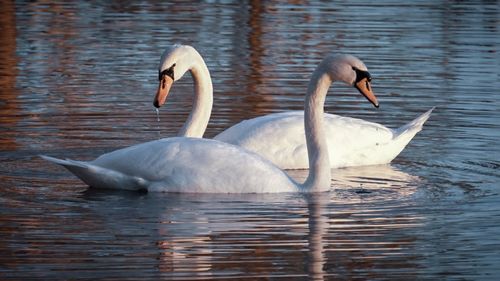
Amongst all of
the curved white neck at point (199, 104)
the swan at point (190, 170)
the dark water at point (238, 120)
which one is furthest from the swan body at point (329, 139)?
the swan at point (190, 170)

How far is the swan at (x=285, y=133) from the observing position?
38.9ft

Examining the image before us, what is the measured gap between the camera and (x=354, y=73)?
10.8 meters

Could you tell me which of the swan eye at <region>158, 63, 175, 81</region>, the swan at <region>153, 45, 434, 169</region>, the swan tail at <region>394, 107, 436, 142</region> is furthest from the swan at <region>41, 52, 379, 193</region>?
the swan tail at <region>394, 107, 436, 142</region>

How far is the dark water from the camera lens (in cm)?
853

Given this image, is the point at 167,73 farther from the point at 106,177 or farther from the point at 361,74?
the point at 361,74

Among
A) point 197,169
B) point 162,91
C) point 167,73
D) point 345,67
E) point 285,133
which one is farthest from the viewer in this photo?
point 285,133

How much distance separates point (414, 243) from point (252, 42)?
11347 mm

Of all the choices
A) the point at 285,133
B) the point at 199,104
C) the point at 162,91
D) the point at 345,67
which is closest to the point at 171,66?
the point at 162,91

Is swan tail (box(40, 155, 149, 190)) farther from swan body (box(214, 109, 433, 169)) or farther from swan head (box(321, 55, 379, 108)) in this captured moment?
swan body (box(214, 109, 433, 169))

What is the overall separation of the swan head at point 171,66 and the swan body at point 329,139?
32.3 inches

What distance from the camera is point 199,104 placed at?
1209 cm

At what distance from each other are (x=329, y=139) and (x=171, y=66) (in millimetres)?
1733

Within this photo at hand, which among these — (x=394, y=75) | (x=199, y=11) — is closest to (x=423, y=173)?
(x=394, y=75)

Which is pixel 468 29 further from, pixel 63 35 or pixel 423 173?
pixel 423 173
